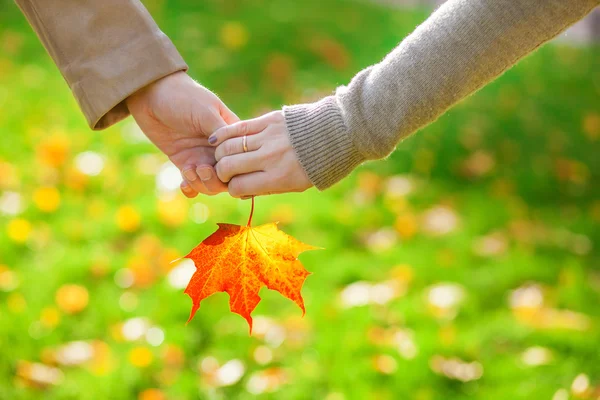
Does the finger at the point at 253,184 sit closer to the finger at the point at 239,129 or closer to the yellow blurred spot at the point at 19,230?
the finger at the point at 239,129

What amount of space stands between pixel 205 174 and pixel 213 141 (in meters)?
0.08

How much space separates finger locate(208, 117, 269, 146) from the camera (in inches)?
58.7

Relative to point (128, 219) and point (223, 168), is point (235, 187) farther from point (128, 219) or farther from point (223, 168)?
point (128, 219)

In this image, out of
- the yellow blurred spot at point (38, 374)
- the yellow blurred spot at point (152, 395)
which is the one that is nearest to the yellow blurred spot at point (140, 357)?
the yellow blurred spot at point (152, 395)

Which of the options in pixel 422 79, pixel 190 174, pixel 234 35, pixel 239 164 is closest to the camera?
pixel 422 79

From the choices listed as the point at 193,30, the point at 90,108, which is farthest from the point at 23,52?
the point at 90,108

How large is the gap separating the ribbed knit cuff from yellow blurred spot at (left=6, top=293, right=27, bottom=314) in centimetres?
149

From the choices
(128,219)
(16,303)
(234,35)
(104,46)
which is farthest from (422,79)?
(234,35)

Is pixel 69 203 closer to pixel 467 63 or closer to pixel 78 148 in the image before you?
pixel 78 148

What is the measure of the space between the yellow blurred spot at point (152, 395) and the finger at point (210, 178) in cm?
88

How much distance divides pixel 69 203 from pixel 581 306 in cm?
228

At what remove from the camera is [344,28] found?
589 centimetres

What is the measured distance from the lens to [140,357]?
7.32ft

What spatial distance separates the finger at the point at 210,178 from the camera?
1.54 metres
